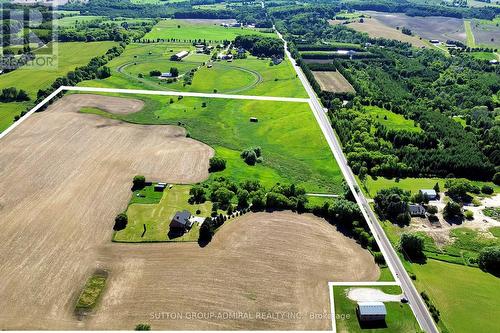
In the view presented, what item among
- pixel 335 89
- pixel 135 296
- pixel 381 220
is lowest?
pixel 135 296

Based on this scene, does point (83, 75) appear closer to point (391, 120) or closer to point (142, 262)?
point (391, 120)

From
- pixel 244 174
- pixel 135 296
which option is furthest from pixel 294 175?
pixel 135 296

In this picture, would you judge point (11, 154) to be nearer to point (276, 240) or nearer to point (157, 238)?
point (157, 238)

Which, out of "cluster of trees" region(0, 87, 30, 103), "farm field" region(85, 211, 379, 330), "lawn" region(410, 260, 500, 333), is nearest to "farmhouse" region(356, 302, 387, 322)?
"farm field" region(85, 211, 379, 330)

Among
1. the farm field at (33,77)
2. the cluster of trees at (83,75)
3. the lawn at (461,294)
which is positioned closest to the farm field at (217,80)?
the cluster of trees at (83,75)

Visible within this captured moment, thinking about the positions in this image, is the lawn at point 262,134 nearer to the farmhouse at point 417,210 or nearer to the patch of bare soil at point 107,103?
the patch of bare soil at point 107,103

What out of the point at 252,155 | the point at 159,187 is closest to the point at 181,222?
the point at 159,187
